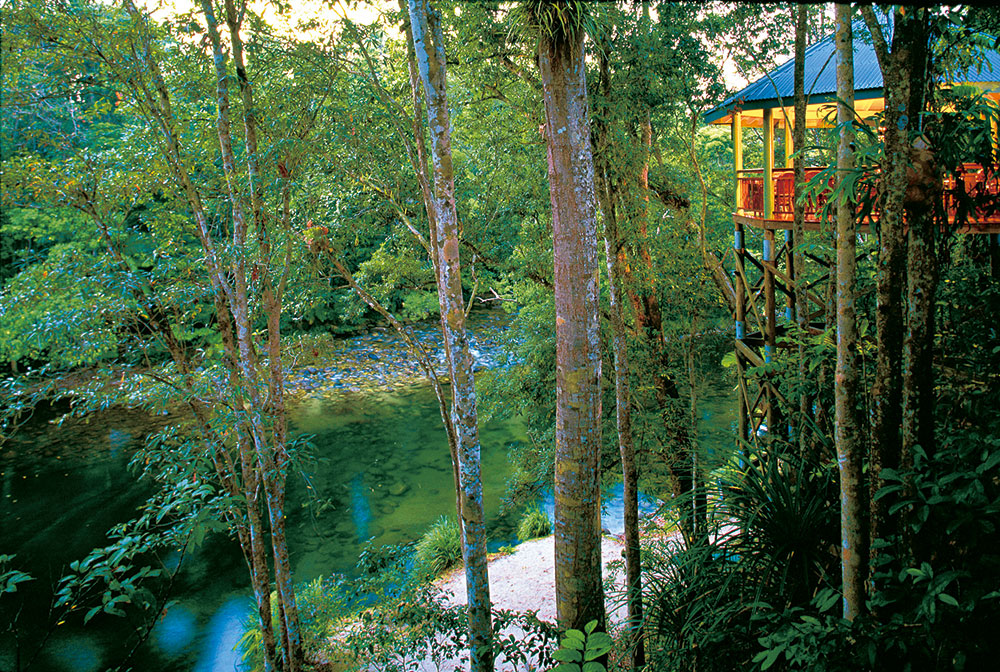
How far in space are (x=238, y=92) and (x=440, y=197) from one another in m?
3.33

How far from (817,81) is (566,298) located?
4.67 meters

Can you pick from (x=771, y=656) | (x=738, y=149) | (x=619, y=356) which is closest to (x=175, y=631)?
(x=619, y=356)

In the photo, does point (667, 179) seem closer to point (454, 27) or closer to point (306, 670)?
point (454, 27)

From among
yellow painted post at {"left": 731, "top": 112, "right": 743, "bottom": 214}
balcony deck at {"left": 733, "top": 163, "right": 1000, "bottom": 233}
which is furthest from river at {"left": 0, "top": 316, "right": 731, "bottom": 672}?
yellow painted post at {"left": 731, "top": 112, "right": 743, "bottom": 214}

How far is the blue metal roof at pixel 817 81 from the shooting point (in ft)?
21.5

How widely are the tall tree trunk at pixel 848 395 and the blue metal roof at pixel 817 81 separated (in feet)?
11.6

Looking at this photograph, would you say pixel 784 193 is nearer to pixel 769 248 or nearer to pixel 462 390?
pixel 769 248

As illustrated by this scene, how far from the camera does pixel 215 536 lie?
1153cm

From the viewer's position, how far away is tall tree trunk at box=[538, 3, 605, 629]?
14.8 ft

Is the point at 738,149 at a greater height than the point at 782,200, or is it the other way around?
the point at 738,149

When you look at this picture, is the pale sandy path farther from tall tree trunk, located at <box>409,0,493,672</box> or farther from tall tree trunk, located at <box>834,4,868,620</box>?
tall tree trunk, located at <box>834,4,868,620</box>

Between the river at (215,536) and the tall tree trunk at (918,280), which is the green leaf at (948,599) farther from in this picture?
the river at (215,536)

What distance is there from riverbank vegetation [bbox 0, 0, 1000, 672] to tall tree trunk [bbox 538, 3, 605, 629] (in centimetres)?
2

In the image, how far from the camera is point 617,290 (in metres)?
6.43
